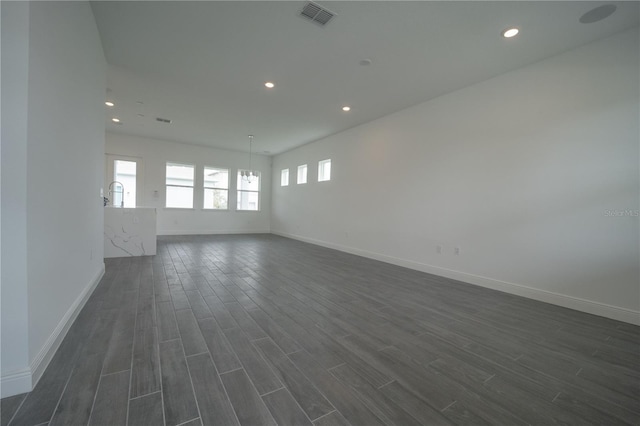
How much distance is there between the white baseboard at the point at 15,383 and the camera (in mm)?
1315

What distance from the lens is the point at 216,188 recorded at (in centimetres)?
907

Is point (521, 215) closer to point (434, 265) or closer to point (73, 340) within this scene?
point (434, 265)

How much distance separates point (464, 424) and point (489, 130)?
3.78 meters

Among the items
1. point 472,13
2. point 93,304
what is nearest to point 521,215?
point 472,13

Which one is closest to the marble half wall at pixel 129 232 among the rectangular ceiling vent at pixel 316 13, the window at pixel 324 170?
the window at pixel 324 170

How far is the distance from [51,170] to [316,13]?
263 centimetres

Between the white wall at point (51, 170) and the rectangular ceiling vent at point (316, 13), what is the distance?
1.95 metres

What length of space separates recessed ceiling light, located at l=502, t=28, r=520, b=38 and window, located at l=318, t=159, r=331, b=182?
466 centimetres

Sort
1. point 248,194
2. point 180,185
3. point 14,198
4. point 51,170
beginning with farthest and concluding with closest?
point 248,194
point 180,185
point 51,170
point 14,198

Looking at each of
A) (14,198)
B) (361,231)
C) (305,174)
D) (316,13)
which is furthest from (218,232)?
(14,198)

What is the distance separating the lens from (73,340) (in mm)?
1904

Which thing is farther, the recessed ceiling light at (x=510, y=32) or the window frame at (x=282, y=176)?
the window frame at (x=282, y=176)

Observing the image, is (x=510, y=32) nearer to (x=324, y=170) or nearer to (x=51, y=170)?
(x=51, y=170)

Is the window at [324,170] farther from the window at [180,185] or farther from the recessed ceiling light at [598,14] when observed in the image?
the recessed ceiling light at [598,14]
